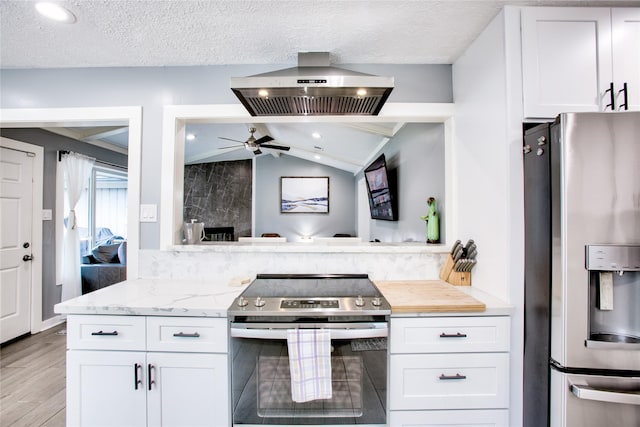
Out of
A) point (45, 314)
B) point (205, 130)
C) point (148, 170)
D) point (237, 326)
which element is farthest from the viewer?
point (205, 130)

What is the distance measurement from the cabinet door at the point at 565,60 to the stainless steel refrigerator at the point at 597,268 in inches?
10.9

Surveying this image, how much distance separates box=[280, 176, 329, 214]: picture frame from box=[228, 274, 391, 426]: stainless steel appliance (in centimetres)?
579

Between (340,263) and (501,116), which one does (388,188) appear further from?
(501,116)

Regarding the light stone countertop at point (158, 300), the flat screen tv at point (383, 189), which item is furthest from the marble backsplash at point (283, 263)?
the flat screen tv at point (383, 189)

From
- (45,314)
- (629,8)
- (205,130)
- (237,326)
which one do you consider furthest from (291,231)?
(629,8)

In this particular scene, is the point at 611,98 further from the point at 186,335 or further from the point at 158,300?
the point at 158,300

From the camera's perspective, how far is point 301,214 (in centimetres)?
711

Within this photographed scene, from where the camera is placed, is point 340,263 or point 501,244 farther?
point 340,263

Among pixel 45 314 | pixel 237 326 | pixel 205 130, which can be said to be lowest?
pixel 45 314

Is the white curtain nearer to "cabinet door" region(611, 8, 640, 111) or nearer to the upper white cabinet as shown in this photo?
the upper white cabinet

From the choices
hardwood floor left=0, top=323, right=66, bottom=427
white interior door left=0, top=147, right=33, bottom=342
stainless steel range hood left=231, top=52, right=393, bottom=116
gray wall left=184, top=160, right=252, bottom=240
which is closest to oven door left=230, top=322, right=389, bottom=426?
stainless steel range hood left=231, top=52, right=393, bottom=116

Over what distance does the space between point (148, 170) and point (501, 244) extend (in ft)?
7.10

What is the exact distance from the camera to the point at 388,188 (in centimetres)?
329

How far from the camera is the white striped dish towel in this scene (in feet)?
4.14
